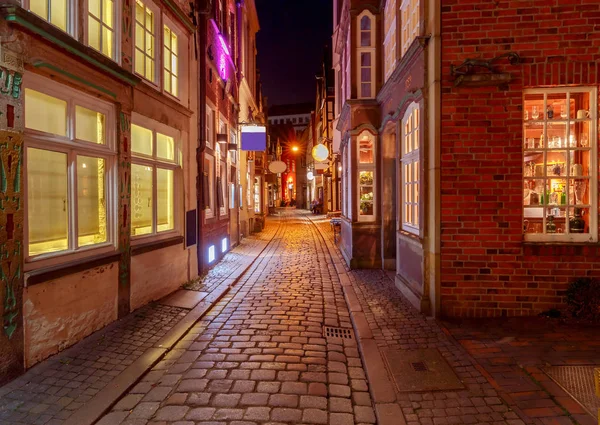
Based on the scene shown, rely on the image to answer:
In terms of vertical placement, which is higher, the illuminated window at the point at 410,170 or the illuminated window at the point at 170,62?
the illuminated window at the point at 170,62

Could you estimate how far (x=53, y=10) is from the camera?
17.0ft

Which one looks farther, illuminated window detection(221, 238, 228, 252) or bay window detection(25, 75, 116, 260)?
illuminated window detection(221, 238, 228, 252)

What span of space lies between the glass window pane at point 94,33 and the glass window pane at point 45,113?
3.85 feet

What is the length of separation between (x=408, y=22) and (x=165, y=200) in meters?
5.71

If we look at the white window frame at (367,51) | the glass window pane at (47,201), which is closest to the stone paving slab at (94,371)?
the glass window pane at (47,201)

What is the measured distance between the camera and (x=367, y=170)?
10.9 meters

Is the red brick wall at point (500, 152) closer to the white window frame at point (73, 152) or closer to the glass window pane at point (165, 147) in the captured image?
the white window frame at point (73, 152)

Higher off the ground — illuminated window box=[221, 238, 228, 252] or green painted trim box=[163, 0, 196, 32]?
green painted trim box=[163, 0, 196, 32]

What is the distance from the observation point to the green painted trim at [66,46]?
4.18 meters

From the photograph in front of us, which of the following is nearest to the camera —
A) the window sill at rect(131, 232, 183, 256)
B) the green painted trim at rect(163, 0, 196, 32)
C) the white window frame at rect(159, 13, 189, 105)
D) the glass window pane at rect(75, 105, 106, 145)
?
the glass window pane at rect(75, 105, 106, 145)

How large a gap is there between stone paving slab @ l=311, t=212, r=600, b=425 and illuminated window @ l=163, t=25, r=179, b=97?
5404mm

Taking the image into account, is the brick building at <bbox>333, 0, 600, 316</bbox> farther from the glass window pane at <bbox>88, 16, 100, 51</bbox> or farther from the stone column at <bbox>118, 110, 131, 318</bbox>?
the glass window pane at <bbox>88, 16, 100, 51</bbox>

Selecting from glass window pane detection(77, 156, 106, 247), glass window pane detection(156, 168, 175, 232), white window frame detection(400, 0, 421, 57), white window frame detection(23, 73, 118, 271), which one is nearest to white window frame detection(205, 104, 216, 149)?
glass window pane detection(156, 168, 175, 232)

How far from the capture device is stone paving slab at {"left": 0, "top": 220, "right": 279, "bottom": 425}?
12.2 ft
